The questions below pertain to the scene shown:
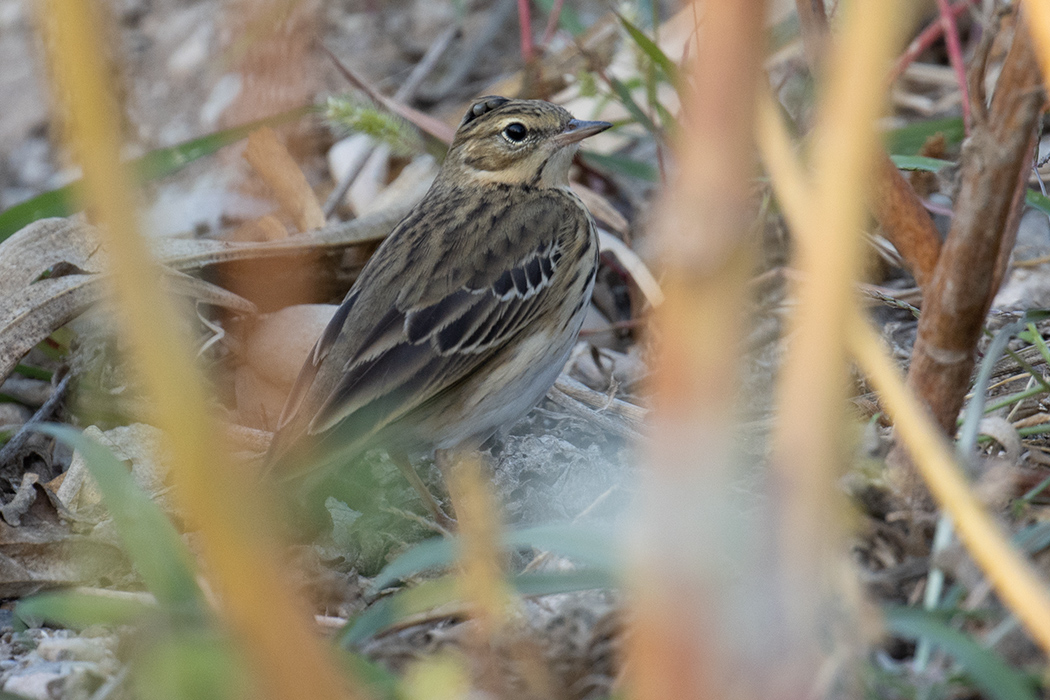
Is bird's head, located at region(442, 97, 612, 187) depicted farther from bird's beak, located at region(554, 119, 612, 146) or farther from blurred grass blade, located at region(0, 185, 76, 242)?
blurred grass blade, located at region(0, 185, 76, 242)

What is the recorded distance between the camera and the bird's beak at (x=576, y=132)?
4.31 m

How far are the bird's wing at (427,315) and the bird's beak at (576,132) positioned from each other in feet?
1.19

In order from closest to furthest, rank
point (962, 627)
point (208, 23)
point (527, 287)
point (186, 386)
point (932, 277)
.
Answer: point (186, 386) → point (962, 627) → point (932, 277) → point (527, 287) → point (208, 23)

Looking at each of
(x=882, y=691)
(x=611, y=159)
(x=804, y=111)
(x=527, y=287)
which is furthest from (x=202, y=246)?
(x=882, y=691)

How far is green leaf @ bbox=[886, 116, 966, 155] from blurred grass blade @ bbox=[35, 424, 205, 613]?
12.3 feet

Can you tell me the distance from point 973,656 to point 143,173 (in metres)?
4.02

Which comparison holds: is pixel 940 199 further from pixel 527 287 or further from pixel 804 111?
pixel 527 287

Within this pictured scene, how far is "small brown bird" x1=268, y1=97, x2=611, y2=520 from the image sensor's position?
11.9 ft

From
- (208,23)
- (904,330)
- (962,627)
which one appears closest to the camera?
(962,627)

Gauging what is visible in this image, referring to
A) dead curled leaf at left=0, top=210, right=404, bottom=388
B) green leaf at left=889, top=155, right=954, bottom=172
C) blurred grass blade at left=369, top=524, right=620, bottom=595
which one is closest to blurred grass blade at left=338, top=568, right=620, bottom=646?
blurred grass blade at left=369, top=524, right=620, bottom=595

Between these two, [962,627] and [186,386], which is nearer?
[186,386]

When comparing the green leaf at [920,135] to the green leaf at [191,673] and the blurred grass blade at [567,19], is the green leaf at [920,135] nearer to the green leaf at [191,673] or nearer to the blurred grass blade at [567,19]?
the blurred grass blade at [567,19]

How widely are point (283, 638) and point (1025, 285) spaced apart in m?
4.21

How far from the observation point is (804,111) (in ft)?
17.1
